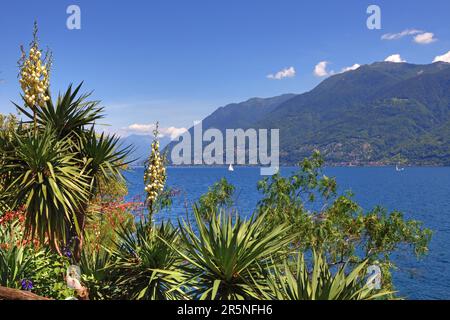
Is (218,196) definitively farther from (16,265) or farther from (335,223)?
(16,265)

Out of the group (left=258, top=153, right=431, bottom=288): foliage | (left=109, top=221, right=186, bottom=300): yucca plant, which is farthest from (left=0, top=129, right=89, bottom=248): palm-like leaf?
(left=258, top=153, right=431, bottom=288): foliage

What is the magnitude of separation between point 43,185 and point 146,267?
7.79ft

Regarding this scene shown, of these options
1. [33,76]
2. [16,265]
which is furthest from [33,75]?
[16,265]

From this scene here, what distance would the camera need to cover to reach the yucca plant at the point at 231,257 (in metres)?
4.21

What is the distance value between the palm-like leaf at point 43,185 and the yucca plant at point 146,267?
1.35 m

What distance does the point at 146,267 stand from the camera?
5.45 meters

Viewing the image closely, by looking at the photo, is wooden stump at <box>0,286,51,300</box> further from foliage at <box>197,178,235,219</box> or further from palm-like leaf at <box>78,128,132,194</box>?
foliage at <box>197,178,235,219</box>

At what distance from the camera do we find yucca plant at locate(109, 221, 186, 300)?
5223mm

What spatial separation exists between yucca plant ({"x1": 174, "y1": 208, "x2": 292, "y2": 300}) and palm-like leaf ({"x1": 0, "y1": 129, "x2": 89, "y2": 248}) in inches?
116

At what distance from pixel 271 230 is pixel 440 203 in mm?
76836

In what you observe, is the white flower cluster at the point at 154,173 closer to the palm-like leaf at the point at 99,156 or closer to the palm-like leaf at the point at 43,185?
the palm-like leaf at the point at 43,185

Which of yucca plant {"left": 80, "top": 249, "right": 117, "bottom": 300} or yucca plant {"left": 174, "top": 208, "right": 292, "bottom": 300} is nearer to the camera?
yucca plant {"left": 174, "top": 208, "right": 292, "bottom": 300}

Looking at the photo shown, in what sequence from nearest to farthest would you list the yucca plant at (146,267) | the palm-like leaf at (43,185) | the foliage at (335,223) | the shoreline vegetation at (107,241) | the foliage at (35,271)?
the shoreline vegetation at (107,241)
the yucca plant at (146,267)
the foliage at (35,271)
the palm-like leaf at (43,185)
the foliage at (335,223)

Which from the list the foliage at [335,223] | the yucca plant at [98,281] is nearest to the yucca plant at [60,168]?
the yucca plant at [98,281]
